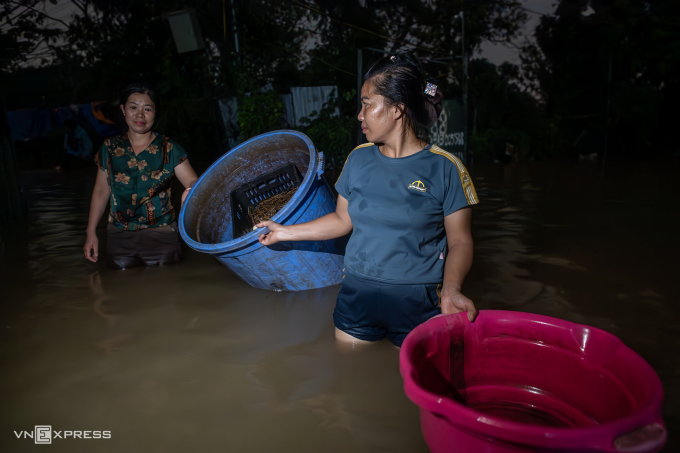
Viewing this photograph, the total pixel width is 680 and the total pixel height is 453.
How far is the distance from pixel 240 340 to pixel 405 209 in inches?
46.6

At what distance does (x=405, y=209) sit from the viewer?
6.07ft

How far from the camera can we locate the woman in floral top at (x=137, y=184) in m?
3.27

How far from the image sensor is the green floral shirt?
11.1ft

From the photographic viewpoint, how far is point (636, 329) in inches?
96.3

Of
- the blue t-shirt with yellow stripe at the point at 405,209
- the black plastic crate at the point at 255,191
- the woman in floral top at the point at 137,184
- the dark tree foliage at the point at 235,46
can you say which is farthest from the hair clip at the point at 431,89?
the dark tree foliage at the point at 235,46

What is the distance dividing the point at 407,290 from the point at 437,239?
0.82ft

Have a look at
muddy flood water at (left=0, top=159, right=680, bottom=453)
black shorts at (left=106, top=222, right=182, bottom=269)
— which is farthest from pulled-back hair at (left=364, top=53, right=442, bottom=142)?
black shorts at (left=106, top=222, right=182, bottom=269)

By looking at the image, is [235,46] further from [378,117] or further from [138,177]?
[378,117]

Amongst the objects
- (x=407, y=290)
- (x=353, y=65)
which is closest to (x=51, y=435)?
(x=407, y=290)

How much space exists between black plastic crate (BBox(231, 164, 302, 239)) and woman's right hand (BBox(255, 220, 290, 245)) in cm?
84

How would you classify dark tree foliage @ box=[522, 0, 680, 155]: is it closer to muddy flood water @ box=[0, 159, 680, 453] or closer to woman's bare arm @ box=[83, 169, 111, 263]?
muddy flood water @ box=[0, 159, 680, 453]

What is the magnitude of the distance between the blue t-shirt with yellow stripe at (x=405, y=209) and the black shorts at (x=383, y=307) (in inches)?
1.6

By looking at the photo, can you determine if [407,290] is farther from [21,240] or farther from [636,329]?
[21,240]

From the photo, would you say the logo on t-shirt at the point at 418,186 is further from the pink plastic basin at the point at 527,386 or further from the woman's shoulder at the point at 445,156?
the pink plastic basin at the point at 527,386
